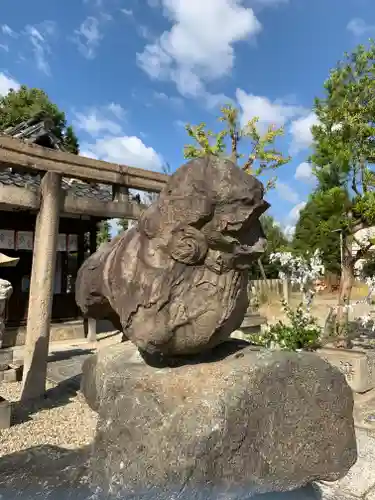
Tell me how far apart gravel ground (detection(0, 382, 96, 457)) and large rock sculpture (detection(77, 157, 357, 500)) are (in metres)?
2.30

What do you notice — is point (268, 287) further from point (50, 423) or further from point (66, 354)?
point (50, 423)

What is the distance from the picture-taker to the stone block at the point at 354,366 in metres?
5.25

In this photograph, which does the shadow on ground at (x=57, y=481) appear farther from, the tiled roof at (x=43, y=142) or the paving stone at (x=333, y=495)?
the tiled roof at (x=43, y=142)

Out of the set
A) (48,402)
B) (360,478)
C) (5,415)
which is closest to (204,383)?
(360,478)

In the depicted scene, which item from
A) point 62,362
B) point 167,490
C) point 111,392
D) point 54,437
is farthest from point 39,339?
point 167,490

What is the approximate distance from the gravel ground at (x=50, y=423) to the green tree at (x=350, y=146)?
13.5 ft

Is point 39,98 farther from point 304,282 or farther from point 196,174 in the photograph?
point 196,174

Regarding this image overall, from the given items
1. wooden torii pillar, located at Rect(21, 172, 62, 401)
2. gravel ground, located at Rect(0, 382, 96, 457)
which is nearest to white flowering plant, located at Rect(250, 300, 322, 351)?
gravel ground, located at Rect(0, 382, 96, 457)

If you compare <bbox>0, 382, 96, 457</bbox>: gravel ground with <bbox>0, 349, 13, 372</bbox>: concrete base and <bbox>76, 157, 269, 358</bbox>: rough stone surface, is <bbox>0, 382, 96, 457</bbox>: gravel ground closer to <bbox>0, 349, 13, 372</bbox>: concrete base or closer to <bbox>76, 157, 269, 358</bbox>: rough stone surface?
<bbox>0, 349, 13, 372</bbox>: concrete base

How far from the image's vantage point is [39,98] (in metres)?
16.0

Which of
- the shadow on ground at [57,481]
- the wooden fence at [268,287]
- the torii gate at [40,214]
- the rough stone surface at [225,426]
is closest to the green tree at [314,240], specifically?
the wooden fence at [268,287]

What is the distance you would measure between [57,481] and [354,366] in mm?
4706

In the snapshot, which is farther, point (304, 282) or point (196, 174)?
point (304, 282)

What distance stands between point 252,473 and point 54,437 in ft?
10.6
